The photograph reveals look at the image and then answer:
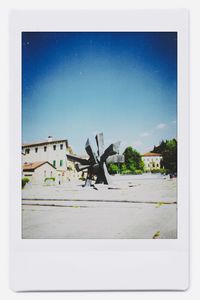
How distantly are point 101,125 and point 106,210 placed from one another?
79 centimetres

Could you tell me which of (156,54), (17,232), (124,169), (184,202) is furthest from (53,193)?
(156,54)

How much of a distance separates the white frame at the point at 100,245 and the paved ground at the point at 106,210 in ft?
0.22

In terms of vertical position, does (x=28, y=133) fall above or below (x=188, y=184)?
above

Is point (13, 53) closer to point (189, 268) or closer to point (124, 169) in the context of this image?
point (124, 169)

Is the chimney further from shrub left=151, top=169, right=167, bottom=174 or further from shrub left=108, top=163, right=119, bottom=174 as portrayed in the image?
shrub left=151, top=169, right=167, bottom=174

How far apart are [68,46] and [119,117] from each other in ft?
2.66

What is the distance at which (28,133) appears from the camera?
11.9 ft

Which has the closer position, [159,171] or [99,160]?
[159,171]

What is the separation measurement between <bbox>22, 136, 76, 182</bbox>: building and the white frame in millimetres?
100

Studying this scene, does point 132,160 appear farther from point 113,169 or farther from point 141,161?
point 113,169

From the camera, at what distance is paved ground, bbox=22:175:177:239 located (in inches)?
141

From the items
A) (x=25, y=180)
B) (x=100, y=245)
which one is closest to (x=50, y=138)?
(x=25, y=180)

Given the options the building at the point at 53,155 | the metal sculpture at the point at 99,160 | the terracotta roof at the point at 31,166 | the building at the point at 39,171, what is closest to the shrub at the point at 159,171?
the metal sculpture at the point at 99,160

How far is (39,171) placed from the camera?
12.1ft
